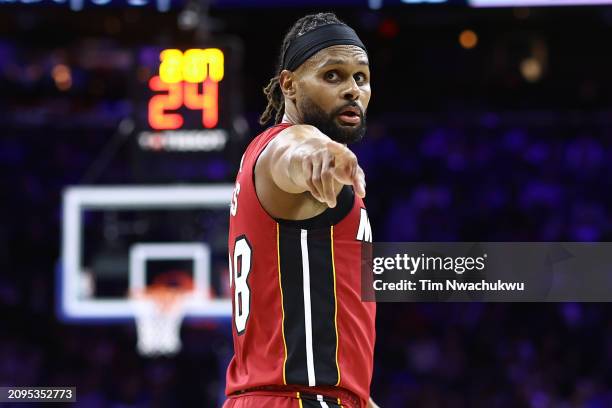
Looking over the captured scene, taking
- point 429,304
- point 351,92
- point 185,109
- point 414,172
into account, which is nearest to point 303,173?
point 351,92

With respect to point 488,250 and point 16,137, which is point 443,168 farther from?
point 488,250

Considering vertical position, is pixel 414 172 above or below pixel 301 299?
below

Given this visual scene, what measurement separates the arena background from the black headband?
7.56 meters

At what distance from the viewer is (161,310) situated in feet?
31.2

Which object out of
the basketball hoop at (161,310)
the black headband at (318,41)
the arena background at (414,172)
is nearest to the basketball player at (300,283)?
the black headband at (318,41)

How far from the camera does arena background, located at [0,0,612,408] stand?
465 inches

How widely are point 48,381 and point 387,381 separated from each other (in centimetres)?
403

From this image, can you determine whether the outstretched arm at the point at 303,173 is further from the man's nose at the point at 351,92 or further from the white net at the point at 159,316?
the white net at the point at 159,316

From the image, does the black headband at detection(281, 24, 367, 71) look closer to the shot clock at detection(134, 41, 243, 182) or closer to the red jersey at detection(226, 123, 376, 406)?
the red jersey at detection(226, 123, 376, 406)

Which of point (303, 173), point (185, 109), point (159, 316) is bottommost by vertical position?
point (159, 316)

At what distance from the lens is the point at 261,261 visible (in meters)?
3.14

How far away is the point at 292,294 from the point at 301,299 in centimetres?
3

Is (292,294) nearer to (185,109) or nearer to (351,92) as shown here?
(351,92)

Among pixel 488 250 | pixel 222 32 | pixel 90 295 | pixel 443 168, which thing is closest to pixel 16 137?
pixel 222 32
